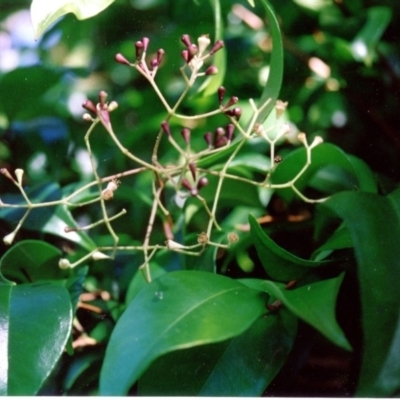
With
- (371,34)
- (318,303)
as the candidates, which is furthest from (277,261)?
(371,34)

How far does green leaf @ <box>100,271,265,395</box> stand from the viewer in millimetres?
396

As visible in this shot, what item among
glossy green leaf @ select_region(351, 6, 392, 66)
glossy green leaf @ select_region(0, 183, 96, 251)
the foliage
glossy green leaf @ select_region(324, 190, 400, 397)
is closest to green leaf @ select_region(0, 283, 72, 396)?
the foliage

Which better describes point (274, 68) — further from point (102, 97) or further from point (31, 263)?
point (31, 263)

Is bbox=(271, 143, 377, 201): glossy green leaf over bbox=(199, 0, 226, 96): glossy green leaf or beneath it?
beneath

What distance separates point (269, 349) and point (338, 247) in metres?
0.09

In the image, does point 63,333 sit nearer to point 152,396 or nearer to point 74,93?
point 152,396

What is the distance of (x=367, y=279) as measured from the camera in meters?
0.42

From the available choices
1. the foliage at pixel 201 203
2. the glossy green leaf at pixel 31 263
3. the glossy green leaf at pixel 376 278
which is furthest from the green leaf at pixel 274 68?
the glossy green leaf at pixel 31 263

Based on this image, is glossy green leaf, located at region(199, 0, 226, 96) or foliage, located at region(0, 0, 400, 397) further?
glossy green leaf, located at region(199, 0, 226, 96)

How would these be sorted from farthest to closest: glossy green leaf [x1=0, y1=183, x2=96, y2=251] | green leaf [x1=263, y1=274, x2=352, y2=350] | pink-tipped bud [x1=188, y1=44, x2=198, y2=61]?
glossy green leaf [x1=0, y1=183, x2=96, y2=251] < pink-tipped bud [x1=188, y1=44, x2=198, y2=61] < green leaf [x1=263, y1=274, x2=352, y2=350]

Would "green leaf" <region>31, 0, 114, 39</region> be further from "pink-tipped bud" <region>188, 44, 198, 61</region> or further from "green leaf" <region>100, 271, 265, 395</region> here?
"green leaf" <region>100, 271, 265, 395</region>

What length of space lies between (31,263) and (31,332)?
0.41ft

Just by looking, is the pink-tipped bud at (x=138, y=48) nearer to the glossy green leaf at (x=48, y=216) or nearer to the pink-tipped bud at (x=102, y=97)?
the pink-tipped bud at (x=102, y=97)

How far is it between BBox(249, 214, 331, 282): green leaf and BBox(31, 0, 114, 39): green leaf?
0.66 feet
